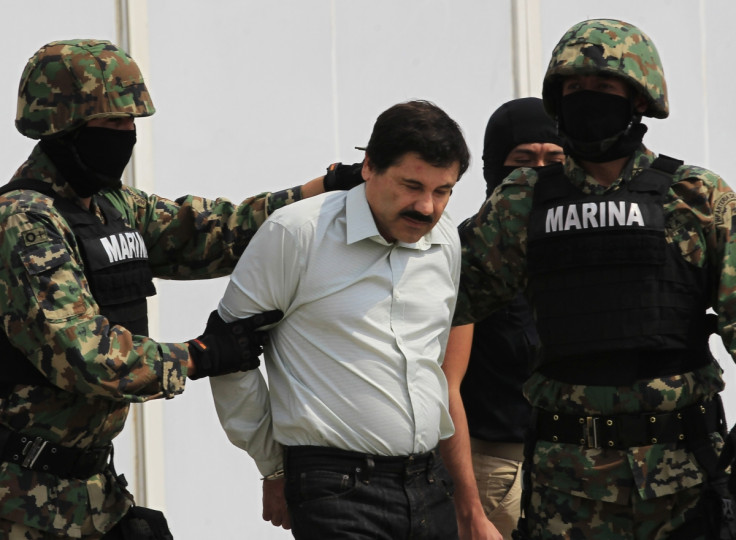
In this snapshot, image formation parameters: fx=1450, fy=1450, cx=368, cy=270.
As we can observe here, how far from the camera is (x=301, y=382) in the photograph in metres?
4.05

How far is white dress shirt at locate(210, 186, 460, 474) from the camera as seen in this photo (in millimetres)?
3998

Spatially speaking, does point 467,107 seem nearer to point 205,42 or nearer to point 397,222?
point 205,42

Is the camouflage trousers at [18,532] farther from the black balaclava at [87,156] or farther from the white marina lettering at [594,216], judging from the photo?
the white marina lettering at [594,216]

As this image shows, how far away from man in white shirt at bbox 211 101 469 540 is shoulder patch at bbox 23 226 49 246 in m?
0.55

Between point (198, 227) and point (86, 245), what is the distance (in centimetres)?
53

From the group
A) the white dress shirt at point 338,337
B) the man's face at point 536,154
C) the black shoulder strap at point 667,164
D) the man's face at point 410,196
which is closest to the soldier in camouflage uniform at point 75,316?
the white dress shirt at point 338,337

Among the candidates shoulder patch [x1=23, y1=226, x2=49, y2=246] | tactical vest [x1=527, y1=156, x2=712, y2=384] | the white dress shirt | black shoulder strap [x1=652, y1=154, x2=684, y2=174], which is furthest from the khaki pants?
shoulder patch [x1=23, y1=226, x2=49, y2=246]

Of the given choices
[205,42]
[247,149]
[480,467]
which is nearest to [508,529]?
[480,467]

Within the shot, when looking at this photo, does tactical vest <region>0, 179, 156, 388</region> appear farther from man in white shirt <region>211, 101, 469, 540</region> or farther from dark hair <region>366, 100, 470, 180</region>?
dark hair <region>366, 100, 470, 180</region>

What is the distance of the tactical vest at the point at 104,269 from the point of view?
161 inches

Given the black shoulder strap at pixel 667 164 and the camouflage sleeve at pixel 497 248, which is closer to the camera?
the black shoulder strap at pixel 667 164

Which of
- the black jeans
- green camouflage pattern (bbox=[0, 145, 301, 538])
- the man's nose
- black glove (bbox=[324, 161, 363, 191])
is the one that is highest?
black glove (bbox=[324, 161, 363, 191])

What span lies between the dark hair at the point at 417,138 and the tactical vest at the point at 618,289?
15.5 inches

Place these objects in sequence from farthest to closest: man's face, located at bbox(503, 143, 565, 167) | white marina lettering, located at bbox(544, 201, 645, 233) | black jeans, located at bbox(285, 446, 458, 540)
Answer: man's face, located at bbox(503, 143, 565, 167) → white marina lettering, located at bbox(544, 201, 645, 233) → black jeans, located at bbox(285, 446, 458, 540)
